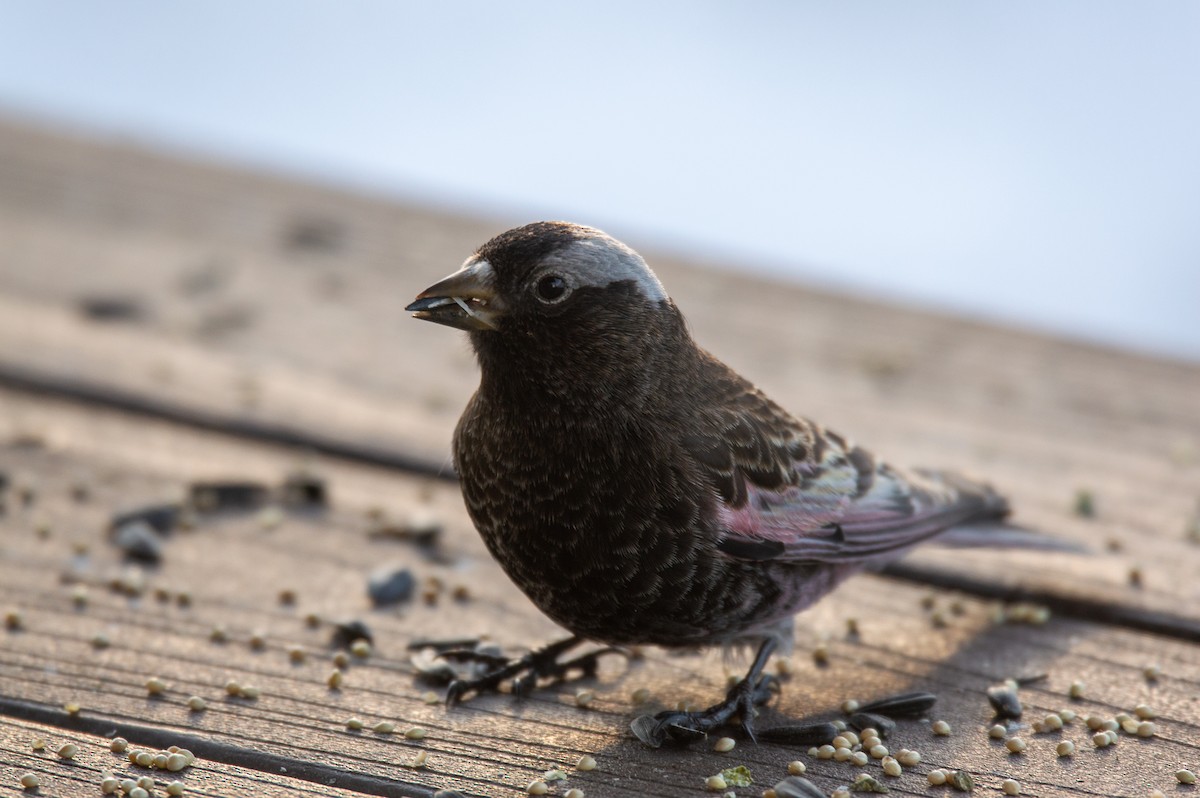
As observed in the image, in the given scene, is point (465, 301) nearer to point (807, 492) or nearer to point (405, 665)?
point (405, 665)

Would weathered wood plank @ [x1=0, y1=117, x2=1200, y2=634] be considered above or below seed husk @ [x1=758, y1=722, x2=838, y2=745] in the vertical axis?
above

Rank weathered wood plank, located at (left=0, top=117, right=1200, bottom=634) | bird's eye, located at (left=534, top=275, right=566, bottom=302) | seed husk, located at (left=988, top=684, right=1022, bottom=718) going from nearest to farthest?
seed husk, located at (left=988, top=684, right=1022, bottom=718), bird's eye, located at (left=534, top=275, right=566, bottom=302), weathered wood plank, located at (left=0, top=117, right=1200, bottom=634)

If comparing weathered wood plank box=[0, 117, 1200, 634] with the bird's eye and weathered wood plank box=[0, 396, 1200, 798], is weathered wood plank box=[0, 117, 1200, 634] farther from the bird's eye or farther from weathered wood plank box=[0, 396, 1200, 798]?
the bird's eye

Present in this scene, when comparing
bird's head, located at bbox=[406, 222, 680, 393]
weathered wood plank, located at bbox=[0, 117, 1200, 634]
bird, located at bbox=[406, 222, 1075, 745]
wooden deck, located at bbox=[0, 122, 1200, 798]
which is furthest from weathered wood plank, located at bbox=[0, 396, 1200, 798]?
bird's head, located at bbox=[406, 222, 680, 393]

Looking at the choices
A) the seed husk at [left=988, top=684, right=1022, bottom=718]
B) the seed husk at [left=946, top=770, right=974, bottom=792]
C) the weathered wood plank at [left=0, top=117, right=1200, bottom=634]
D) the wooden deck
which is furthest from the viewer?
the weathered wood plank at [left=0, top=117, right=1200, bottom=634]

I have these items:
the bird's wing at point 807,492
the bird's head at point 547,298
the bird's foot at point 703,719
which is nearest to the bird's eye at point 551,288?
the bird's head at point 547,298

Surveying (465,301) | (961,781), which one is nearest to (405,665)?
(465,301)

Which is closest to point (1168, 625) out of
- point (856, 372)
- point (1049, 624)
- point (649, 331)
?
point (1049, 624)
